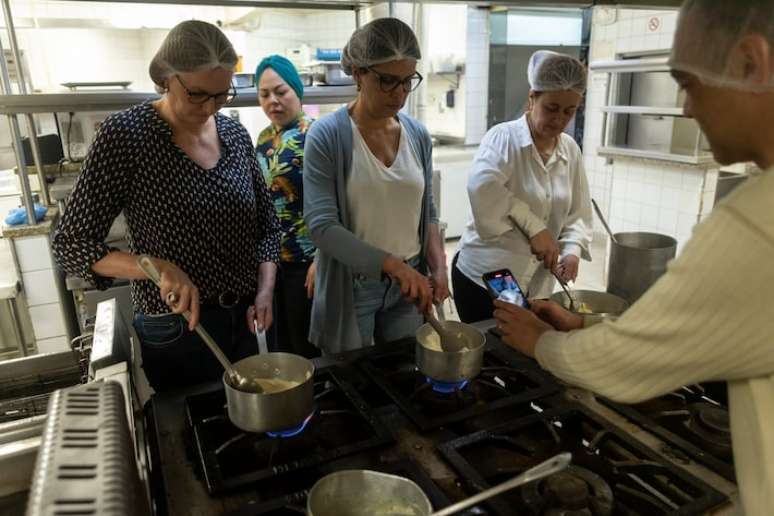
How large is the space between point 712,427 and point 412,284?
2.08ft

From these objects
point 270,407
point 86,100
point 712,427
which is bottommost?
point 712,427

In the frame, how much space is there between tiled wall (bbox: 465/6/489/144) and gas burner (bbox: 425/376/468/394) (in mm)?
4311

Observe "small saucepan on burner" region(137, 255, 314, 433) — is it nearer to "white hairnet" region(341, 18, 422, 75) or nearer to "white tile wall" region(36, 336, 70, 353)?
"white hairnet" region(341, 18, 422, 75)

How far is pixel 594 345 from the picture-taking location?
2.57 feet

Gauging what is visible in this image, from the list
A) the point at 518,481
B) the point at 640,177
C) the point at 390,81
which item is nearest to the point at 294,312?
the point at 390,81

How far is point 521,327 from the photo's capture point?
1.00m

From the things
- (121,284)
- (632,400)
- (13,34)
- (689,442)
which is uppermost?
(13,34)

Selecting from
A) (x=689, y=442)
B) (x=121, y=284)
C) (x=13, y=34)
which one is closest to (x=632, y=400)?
(x=689, y=442)

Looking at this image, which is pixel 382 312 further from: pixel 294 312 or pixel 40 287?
pixel 40 287

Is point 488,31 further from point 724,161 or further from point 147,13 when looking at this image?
point 724,161

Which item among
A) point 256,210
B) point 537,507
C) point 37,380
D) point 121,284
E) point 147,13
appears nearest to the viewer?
point 537,507

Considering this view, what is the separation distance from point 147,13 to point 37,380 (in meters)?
4.52

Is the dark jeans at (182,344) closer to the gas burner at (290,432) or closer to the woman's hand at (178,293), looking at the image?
the woman's hand at (178,293)

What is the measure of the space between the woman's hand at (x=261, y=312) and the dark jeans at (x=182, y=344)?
31 mm
